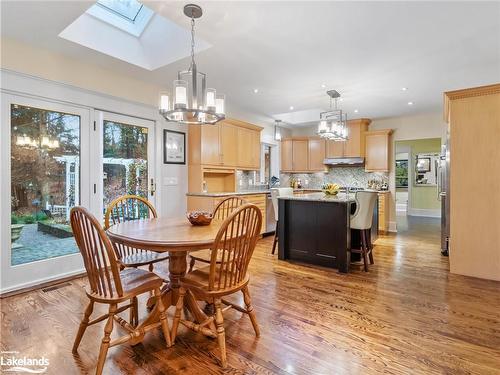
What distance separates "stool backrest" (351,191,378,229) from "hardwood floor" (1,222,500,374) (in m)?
0.61

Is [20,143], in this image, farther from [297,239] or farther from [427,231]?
[427,231]

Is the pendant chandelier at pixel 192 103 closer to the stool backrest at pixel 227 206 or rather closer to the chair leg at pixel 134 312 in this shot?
the stool backrest at pixel 227 206

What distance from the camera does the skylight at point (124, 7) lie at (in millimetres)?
2956

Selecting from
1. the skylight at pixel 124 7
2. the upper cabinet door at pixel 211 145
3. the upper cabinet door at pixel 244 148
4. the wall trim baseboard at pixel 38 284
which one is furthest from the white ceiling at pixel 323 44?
the wall trim baseboard at pixel 38 284

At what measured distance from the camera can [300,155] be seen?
713 cm

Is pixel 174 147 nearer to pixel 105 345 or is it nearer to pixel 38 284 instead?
pixel 38 284

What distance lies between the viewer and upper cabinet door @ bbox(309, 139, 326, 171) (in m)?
6.89

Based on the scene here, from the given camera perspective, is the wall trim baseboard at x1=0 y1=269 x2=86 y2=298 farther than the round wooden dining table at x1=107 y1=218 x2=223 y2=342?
Yes

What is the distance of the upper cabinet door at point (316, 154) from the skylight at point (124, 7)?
16.0 feet

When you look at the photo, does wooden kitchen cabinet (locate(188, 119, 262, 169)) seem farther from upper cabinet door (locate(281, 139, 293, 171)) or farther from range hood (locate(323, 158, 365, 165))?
range hood (locate(323, 158, 365, 165))

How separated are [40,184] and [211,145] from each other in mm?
2436

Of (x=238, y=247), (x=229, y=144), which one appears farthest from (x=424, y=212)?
(x=238, y=247)

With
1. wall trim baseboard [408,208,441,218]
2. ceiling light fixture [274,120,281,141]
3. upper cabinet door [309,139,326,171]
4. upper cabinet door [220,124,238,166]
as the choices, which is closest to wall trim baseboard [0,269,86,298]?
upper cabinet door [220,124,238,166]

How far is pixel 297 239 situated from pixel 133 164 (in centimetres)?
258
